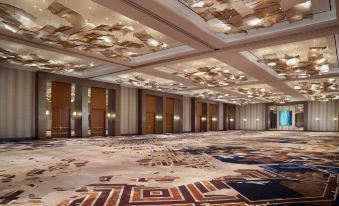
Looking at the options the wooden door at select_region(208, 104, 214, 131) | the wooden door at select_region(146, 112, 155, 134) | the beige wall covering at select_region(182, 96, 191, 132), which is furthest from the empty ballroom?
the wooden door at select_region(208, 104, 214, 131)

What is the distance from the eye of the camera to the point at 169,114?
2355 cm

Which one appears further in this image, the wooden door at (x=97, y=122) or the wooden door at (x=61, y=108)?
the wooden door at (x=97, y=122)

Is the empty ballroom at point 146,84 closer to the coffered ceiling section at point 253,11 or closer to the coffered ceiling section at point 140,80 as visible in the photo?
the coffered ceiling section at point 253,11

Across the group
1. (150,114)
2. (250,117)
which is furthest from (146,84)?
(250,117)

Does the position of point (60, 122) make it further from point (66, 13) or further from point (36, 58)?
point (66, 13)

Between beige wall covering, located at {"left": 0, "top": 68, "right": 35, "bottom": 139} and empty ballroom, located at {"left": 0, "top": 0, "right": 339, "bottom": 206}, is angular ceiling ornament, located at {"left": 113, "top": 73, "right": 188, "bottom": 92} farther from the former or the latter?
beige wall covering, located at {"left": 0, "top": 68, "right": 35, "bottom": 139}

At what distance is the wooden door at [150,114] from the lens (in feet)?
68.4

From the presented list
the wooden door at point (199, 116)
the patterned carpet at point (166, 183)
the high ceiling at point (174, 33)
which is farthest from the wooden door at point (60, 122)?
the wooden door at point (199, 116)

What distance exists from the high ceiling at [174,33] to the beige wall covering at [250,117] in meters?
20.0

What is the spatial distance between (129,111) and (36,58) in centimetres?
920

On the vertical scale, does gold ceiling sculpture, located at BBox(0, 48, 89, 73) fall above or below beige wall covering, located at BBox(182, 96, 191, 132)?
above

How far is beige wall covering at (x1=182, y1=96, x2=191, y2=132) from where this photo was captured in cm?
2458

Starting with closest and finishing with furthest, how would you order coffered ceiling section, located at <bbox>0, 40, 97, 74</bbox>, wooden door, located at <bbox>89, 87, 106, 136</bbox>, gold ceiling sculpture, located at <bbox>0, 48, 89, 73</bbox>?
coffered ceiling section, located at <bbox>0, 40, 97, 74</bbox>, gold ceiling sculpture, located at <bbox>0, 48, 89, 73</bbox>, wooden door, located at <bbox>89, 87, 106, 136</bbox>

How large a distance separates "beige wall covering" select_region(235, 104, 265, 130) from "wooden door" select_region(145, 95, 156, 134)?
1709 centimetres
